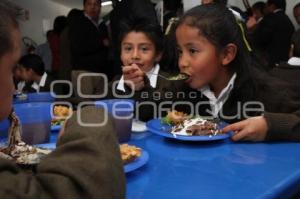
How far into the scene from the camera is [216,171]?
77 centimetres

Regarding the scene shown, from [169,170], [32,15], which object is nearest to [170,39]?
[169,170]

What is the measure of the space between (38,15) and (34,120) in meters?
5.11

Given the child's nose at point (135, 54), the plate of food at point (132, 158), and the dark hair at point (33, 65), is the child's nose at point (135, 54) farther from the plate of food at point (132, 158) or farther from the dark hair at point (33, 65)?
the dark hair at point (33, 65)

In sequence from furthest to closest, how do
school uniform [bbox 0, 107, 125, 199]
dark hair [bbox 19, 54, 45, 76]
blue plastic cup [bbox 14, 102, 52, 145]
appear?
dark hair [bbox 19, 54, 45, 76]
blue plastic cup [bbox 14, 102, 52, 145]
school uniform [bbox 0, 107, 125, 199]

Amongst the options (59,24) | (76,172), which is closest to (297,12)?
(59,24)

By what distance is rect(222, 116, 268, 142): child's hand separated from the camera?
101cm

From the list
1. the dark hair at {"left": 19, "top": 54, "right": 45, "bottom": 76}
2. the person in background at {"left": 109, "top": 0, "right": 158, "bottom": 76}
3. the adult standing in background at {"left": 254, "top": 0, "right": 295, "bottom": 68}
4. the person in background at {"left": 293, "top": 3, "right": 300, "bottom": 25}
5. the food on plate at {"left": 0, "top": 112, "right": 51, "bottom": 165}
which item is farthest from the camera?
the person in background at {"left": 293, "top": 3, "right": 300, "bottom": 25}

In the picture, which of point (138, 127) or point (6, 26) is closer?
point (6, 26)

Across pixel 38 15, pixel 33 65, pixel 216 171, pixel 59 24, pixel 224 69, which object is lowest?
pixel 216 171

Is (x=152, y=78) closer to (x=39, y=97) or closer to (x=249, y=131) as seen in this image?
(x=39, y=97)

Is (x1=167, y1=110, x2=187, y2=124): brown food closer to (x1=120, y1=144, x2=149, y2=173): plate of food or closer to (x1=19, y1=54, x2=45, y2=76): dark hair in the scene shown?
(x1=120, y1=144, x2=149, y2=173): plate of food

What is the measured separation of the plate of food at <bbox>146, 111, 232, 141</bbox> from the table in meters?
0.02

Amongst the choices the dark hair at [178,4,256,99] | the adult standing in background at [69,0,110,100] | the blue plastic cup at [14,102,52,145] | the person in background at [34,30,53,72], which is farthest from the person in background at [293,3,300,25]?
the blue plastic cup at [14,102,52,145]

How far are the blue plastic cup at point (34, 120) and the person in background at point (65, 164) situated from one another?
1.04ft
